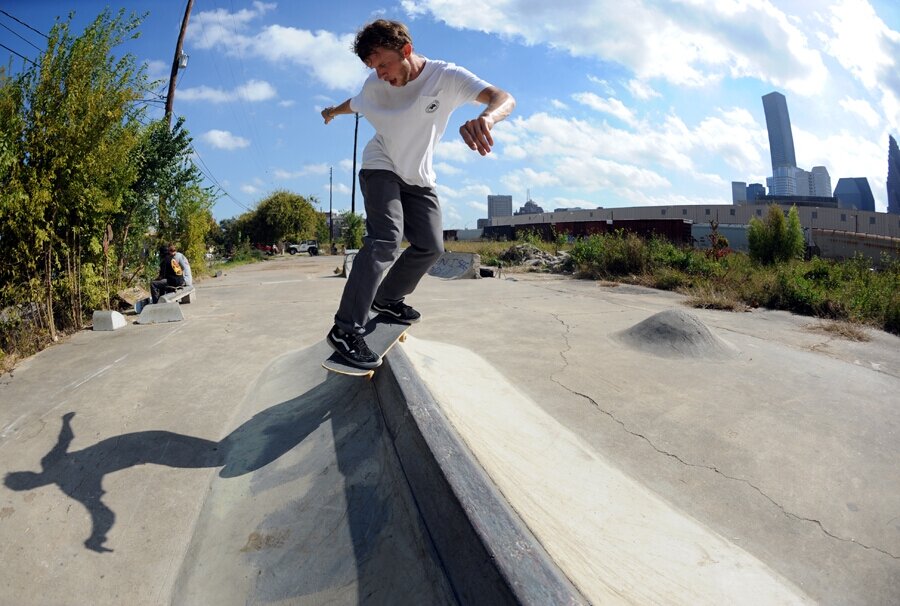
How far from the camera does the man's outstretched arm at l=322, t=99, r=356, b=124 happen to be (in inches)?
120

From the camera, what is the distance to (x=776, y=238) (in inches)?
522

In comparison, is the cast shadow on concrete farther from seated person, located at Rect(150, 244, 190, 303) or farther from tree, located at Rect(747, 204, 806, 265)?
tree, located at Rect(747, 204, 806, 265)

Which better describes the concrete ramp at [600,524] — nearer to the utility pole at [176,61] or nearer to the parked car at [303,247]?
the utility pole at [176,61]

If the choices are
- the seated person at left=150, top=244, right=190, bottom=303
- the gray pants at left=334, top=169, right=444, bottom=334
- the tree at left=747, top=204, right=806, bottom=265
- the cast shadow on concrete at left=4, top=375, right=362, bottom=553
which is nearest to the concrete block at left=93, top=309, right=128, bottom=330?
the seated person at left=150, top=244, right=190, bottom=303

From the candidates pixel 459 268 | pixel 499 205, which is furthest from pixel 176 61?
pixel 499 205

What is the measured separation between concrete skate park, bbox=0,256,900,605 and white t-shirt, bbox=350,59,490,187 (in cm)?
99

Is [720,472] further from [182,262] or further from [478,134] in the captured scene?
[182,262]

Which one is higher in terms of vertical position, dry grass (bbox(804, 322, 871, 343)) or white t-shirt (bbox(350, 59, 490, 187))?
white t-shirt (bbox(350, 59, 490, 187))

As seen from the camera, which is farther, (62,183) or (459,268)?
(459,268)

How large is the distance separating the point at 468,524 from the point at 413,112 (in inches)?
77.7

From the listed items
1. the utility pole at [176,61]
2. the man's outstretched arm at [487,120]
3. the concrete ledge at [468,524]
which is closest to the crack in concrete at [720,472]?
the concrete ledge at [468,524]

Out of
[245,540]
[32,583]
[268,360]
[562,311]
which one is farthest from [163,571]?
[562,311]

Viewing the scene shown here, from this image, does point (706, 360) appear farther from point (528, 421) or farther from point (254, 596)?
point (254, 596)

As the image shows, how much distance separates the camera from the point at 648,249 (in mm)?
12266
